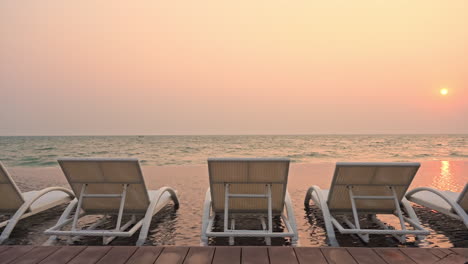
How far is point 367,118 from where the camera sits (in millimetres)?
45906

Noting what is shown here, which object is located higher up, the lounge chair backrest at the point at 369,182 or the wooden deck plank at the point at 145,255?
the lounge chair backrest at the point at 369,182

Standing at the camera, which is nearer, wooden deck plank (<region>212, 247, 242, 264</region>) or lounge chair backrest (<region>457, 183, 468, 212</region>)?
wooden deck plank (<region>212, 247, 242, 264</region>)

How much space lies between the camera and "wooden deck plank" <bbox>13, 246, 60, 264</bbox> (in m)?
2.73

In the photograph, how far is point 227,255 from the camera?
9.16 ft

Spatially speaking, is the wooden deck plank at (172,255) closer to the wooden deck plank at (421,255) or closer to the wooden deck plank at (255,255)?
the wooden deck plank at (255,255)

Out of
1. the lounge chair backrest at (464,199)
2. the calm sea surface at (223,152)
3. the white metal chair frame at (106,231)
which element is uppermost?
the lounge chair backrest at (464,199)

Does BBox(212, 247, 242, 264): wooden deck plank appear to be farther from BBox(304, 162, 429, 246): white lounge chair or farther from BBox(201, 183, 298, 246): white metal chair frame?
BBox(304, 162, 429, 246): white lounge chair

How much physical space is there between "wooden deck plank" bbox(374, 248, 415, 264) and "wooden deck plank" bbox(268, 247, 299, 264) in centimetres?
84

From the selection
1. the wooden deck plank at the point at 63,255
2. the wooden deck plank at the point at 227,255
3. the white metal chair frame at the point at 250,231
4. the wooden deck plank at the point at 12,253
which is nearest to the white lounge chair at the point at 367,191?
the white metal chair frame at the point at 250,231

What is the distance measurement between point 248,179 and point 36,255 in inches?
94.0

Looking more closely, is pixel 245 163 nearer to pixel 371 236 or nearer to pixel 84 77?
pixel 371 236

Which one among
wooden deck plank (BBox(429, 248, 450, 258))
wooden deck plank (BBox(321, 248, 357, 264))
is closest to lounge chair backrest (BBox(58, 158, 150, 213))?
wooden deck plank (BBox(321, 248, 357, 264))

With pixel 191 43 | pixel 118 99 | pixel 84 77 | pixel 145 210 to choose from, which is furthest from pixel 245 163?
pixel 118 99

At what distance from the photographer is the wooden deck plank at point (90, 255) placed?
271 cm
